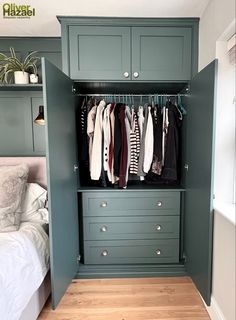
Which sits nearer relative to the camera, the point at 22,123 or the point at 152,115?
the point at 152,115

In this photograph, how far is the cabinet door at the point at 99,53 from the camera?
191 centimetres

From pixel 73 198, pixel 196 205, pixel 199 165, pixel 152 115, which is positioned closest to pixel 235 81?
pixel 199 165

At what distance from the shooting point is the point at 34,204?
1.93 meters

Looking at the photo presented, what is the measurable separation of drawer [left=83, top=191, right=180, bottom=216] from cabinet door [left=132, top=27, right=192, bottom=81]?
1065mm

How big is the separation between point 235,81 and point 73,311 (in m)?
2.05

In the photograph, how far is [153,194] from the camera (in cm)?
208

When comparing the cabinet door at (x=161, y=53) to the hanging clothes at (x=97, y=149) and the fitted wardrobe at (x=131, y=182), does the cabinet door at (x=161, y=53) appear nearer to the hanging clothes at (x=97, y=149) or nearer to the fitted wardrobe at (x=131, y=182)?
the fitted wardrobe at (x=131, y=182)

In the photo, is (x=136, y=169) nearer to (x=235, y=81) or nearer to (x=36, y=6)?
(x=235, y=81)

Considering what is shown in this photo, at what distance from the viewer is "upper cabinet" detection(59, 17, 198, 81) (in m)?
1.91

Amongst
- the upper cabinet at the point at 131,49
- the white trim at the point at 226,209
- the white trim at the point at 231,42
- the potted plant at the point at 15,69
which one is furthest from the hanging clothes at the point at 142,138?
the potted plant at the point at 15,69

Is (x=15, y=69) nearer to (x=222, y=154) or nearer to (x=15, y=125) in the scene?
(x=15, y=125)

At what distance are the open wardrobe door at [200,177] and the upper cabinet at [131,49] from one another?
0.30 m

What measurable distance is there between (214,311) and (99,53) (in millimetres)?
2189

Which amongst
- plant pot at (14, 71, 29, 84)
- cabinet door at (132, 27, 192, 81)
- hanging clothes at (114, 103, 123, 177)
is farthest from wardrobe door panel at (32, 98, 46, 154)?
cabinet door at (132, 27, 192, 81)
